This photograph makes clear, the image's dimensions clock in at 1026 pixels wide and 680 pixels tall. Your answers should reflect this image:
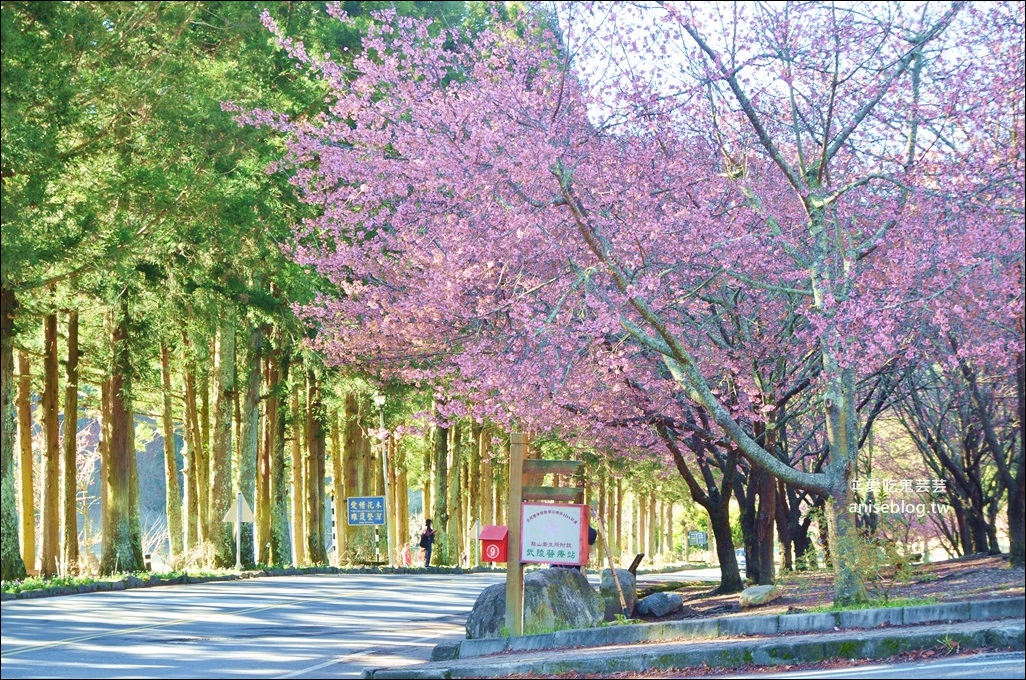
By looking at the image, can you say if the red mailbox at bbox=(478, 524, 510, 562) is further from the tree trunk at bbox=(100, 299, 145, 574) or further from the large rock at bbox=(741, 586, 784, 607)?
the tree trunk at bbox=(100, 299, 145, 574)

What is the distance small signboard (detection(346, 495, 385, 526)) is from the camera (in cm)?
3409

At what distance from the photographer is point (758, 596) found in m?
18.3

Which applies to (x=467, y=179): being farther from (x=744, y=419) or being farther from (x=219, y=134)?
(x=219, y=134)

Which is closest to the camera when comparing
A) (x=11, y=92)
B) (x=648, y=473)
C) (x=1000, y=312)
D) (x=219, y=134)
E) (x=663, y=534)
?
(x=1000, y=312)

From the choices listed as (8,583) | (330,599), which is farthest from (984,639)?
(8,583)

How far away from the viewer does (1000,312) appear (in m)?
17.8

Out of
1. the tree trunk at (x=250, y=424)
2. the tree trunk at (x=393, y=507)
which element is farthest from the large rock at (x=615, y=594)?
the tree trunk at (x=393, y=507)

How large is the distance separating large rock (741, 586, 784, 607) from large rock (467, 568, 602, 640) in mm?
2778

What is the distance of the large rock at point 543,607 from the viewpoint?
613 inches

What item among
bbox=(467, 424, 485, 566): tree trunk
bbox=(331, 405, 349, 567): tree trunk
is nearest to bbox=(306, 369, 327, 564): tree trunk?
bbox=(331, 405, 349, 567): tree trunk

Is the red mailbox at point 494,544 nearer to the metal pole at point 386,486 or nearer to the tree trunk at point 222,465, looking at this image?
the metal pole at point 386,486

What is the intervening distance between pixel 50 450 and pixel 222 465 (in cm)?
473

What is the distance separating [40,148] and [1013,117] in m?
14.2

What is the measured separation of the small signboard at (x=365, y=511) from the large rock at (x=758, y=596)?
16737mm
